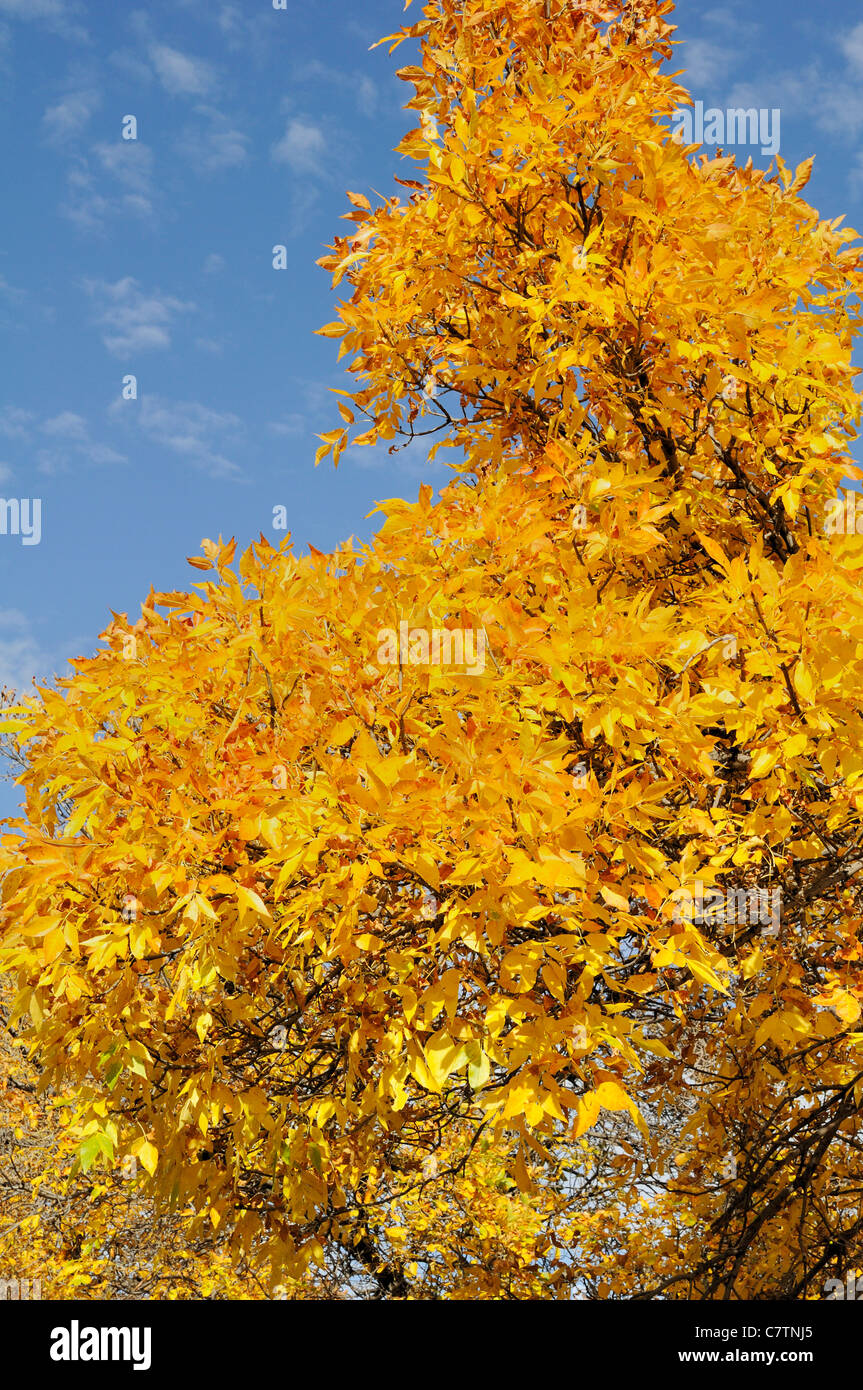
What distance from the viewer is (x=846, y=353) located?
2855 mm

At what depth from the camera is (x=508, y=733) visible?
Result: 2.29 m

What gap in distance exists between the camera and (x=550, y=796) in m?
2.09

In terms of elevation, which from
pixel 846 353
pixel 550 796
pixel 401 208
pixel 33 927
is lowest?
pixel 33 927

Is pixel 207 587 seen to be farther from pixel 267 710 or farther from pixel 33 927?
pixel 33 927

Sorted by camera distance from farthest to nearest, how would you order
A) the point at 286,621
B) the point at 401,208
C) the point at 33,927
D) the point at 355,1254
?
the point at 355,1254, the point at 401,208, the point at 286,621, the point at 33,927

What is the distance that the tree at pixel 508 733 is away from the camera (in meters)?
2.28

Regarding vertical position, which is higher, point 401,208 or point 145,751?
point 401,208

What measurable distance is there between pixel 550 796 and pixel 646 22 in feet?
10.5

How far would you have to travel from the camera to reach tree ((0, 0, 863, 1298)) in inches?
89.6

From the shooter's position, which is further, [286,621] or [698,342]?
[698,342]

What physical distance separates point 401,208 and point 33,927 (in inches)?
108
